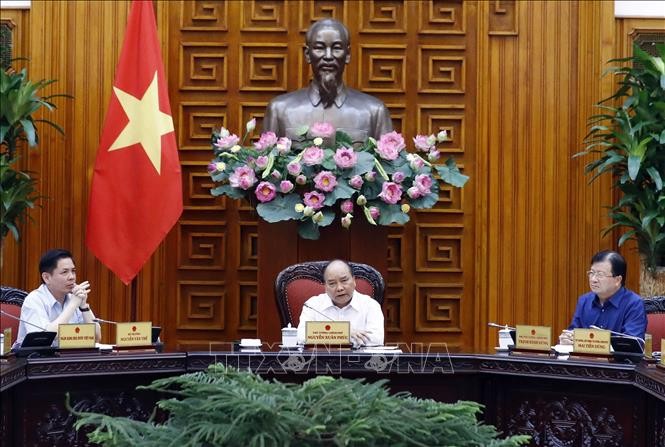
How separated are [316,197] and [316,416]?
373 cm

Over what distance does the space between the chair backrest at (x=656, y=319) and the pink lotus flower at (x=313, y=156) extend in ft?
5.28

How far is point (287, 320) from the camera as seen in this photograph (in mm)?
4809

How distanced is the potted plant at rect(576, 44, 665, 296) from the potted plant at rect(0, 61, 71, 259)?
288cm

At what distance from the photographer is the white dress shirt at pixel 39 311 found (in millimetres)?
4359

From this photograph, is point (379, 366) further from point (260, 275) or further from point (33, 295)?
point (260, 275)

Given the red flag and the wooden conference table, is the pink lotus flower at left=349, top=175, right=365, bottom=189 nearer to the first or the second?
the red flag

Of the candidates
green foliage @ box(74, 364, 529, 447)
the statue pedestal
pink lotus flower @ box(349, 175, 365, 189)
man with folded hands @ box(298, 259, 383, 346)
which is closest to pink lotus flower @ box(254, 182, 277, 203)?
the statue pedestal

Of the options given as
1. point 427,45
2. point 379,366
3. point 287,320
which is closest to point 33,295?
point 287,320

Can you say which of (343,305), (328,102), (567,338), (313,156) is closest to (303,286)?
(343,305)

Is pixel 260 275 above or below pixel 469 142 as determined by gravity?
below

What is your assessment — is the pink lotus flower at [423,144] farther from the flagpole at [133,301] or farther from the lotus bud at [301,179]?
the flagpole at [133,301]

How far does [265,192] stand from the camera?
5434 millimetres

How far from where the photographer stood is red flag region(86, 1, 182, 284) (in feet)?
18.8

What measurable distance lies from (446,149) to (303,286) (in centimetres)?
206
